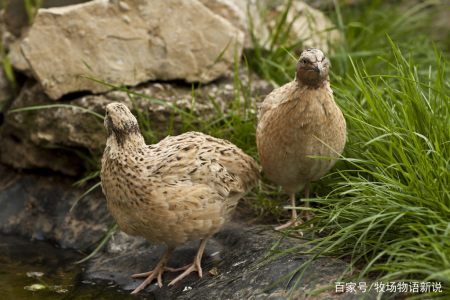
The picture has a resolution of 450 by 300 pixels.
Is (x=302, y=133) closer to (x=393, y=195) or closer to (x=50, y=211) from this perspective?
(x=393, y=195)

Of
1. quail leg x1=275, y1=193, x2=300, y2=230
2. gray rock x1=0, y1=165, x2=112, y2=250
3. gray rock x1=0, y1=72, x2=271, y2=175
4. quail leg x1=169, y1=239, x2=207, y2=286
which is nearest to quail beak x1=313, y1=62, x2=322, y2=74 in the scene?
quail leg x1=275, y1=193, x2=300, y2=230

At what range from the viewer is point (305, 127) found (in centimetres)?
504

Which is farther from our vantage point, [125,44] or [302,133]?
[125,44]

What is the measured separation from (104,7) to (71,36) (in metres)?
0.36

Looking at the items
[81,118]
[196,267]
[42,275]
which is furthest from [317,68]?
[42,275]

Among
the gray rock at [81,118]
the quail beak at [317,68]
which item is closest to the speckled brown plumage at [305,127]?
the quail beak at [317,68]

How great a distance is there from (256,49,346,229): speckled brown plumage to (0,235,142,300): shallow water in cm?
133

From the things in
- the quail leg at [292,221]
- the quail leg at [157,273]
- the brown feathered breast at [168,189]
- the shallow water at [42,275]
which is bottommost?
the shallow water at [42,275]

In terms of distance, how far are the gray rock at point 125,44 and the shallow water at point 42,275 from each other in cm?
128

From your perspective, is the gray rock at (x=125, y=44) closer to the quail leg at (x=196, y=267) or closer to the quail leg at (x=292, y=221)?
the quail leg at (x=292, y=221)

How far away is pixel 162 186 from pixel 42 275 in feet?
4.38

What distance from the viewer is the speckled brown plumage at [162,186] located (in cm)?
486

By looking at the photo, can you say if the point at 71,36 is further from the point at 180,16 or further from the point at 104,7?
the point at 180,16

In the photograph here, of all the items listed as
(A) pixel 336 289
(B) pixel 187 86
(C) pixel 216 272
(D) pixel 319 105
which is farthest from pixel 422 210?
(B) pixel 187 86
